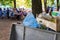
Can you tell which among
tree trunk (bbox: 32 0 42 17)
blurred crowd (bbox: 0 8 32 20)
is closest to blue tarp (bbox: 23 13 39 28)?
tree trunk (bbox: 32 0 42 17)

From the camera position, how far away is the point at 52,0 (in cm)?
2011

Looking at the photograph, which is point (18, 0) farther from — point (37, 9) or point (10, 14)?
point (37, 9)

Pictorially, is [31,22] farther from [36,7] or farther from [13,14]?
[13,14]

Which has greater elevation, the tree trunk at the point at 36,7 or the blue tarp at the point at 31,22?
the tree trunk at the point at 36,7

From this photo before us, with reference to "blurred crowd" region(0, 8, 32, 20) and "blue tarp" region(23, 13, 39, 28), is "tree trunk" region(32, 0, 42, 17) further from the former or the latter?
"blurred crowd" region(0, 8, 32, 20)

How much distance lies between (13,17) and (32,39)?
38.2ft

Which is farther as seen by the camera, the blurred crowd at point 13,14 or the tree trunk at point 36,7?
the blurred crowd at point 13,14

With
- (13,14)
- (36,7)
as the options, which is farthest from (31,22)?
(13,14)

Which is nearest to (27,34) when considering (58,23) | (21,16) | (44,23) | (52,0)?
(44,23)

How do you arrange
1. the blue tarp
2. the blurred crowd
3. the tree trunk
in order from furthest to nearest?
1. the blurred crowd
2. the tree trunk
3. the blue tarp

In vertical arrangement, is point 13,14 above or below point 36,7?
below

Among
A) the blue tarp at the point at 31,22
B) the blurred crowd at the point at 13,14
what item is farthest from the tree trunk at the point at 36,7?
the blurred crowd at the point at 13,14

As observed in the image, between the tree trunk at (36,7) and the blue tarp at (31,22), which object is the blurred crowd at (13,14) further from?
the blue tarp at (31,22)

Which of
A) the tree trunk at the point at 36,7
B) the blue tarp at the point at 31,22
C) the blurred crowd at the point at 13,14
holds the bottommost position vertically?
the blurred crowd at the point at 13,14
